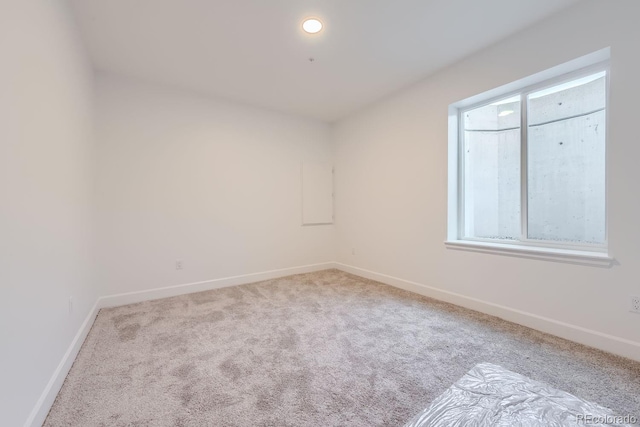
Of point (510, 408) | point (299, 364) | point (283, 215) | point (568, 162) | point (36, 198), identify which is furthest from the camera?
point (283, 215)

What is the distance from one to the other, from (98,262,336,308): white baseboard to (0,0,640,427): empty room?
1.1 inches

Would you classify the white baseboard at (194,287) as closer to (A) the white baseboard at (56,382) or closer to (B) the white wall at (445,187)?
(A) the white baseboard at (56,382)

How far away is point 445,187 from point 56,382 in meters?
3.54

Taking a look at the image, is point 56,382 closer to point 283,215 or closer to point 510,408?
point 510,408

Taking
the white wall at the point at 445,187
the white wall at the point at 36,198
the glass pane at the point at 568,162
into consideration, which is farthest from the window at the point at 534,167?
the white wall at the point at 36,198

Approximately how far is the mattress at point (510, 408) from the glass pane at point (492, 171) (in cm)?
186

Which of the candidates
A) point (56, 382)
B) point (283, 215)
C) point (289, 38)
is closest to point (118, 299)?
point (56, 382)

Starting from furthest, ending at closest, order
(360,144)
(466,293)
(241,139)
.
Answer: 1. (360,144)
2. (241,139)
3. (466,293)

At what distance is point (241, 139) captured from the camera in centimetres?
380

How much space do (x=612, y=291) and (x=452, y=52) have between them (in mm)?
2422

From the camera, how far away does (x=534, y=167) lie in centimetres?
252

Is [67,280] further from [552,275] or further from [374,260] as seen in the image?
[552,275]

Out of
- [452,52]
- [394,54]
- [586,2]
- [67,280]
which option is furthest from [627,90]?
[67,280]

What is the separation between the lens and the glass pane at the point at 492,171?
270 cm
